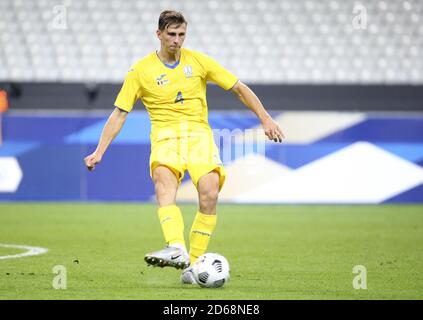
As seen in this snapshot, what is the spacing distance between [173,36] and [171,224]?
4.57 ft

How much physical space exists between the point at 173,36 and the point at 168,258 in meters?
1.67

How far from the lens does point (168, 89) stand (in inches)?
302

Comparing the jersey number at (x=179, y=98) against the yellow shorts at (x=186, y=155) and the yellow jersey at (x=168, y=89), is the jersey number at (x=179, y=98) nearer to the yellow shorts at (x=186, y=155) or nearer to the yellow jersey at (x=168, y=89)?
the yellow jersey at (x=168, y=89)

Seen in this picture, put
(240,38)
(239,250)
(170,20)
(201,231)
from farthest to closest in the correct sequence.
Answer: (240,38)
(239,250)
(201,231)
(170,20)

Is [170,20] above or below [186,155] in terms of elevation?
above

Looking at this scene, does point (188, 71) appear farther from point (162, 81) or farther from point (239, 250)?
point (239, 250)

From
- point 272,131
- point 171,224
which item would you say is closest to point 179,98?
point 272,131

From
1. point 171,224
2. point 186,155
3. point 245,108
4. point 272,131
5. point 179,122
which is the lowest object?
point 171,224

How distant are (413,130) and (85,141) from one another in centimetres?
553

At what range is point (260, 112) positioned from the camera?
7609 mm
